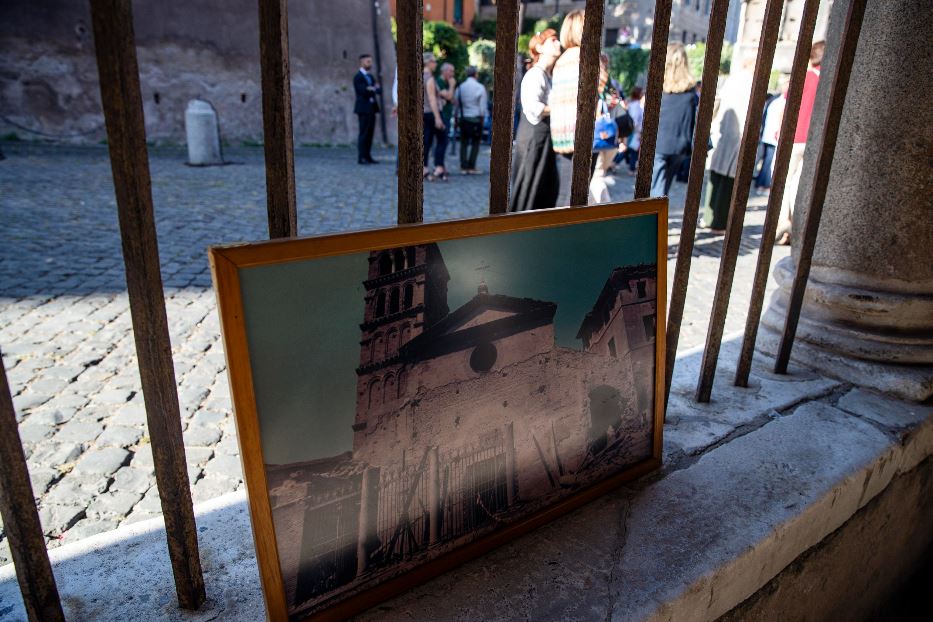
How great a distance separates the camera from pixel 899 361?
230cm

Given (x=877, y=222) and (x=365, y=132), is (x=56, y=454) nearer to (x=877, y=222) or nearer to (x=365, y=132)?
(x=877, y=222)

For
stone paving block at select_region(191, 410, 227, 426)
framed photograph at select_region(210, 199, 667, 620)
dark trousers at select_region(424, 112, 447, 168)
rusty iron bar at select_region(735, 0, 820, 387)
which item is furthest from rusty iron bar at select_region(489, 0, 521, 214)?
dark trousers at select_region(424, 112, 447, 168)

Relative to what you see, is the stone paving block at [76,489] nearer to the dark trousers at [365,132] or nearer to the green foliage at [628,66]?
the dark trousers at [365,132]

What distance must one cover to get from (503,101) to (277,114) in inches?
18.9

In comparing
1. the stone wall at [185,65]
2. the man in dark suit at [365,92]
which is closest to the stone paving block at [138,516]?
the man in dark suit at [365,92]

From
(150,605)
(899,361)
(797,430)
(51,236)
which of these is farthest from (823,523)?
(51,236)

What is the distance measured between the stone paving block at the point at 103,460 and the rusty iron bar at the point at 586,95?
213 centimetres

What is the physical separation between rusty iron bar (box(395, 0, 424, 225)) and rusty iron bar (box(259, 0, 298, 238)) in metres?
0.21

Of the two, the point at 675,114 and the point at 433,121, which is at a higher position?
the point at 675,114

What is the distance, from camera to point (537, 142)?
4352 mm

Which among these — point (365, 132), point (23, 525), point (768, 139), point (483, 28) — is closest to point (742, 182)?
point (23, 525)

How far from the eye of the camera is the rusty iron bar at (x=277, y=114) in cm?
101

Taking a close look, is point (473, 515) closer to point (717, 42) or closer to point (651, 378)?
point (651, 378)

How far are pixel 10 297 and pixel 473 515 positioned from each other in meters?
4.31
